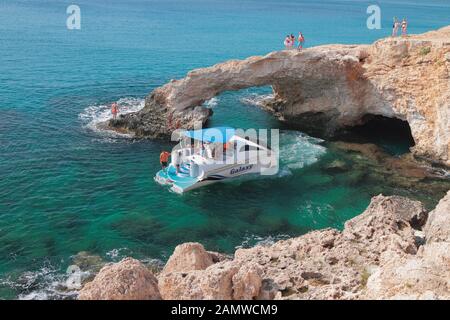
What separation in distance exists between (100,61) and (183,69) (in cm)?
1129

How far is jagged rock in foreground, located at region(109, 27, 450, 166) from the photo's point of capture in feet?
93.3

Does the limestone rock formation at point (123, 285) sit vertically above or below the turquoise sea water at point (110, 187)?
above

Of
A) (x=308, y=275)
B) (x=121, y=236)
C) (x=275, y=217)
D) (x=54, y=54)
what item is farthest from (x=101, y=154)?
(x=54, y=54)

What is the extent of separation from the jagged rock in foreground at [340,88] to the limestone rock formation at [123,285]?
79.1 ft

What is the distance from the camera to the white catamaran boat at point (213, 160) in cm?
2653

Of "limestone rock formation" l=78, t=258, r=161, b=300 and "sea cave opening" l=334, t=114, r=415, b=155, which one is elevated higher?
"limestone rock formation" l=78, t=258, r=161, b=300

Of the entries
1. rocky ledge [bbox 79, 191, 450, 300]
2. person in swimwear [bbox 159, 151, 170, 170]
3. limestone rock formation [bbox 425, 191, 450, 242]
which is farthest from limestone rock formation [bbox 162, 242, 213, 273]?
person in swimwear [bbox 159, 151, 170, 170]

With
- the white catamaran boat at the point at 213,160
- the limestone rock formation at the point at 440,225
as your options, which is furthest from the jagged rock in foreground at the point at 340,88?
the limestone rock formation at the point at 440,225

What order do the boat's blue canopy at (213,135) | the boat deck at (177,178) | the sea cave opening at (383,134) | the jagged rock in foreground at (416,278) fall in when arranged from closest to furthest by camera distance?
the jagged rock in foreground at (416,278)
the boat deck at (177,178)
the boat's blue canopy at (213,135)
the sea cave opening at (383,134)

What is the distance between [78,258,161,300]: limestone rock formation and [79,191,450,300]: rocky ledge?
0.07 ft

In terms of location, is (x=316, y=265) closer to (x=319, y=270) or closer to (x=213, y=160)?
(x=319, y=270)

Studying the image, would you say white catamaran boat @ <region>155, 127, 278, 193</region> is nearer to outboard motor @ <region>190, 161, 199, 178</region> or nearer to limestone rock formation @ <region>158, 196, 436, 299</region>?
outboard motor @ <region>190, 161, 199, 178</region>

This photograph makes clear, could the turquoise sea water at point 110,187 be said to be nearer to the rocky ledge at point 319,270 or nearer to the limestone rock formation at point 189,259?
the limestone rock formation at point 189,259

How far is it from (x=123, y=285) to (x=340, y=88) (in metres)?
27.1
